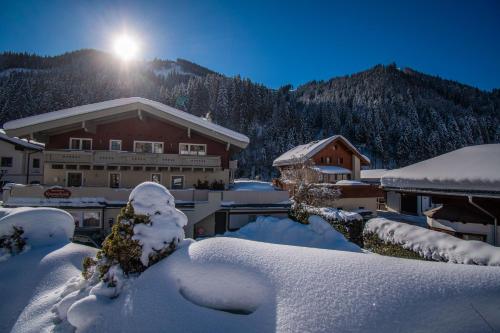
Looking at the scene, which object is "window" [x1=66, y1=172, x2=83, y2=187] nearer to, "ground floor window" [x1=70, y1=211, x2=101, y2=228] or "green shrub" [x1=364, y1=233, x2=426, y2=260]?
"ground floor window" [x1=70, y1=211, x2=101, y2=228]

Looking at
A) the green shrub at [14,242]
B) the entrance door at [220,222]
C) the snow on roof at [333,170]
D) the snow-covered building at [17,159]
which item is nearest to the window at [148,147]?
the entrance door at [220,222]

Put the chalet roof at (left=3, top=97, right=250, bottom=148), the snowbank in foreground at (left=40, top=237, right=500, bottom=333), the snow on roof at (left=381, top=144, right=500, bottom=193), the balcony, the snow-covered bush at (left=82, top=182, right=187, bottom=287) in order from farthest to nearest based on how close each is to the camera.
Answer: the balcony < the chalet roof at (left=3, top=97, right=250, bottom=148) < the snow-covered bush at (left=82, top=182, right=187, bottom=287) < the snow on roof at (left=381, top=144, right=500, bottom=193) < the snowbank in foreground at (left=40, top=237, right=500, bottom=333)

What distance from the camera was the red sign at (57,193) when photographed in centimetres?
1614

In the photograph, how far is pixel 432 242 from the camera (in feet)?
17.3

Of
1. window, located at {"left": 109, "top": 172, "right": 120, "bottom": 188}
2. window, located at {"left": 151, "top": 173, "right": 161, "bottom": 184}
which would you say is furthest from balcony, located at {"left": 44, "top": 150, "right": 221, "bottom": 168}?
window, located at {"left": 109, "top": 172, "right": 120, "bottom": 188}

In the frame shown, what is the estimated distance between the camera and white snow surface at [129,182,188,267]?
17.7 ft

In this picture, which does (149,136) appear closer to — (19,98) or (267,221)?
(267,221)

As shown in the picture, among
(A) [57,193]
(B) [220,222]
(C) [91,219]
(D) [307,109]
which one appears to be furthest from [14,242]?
(D) [307,109]

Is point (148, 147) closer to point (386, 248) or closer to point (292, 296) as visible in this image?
point (386, 248)

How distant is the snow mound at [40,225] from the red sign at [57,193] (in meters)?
7.87

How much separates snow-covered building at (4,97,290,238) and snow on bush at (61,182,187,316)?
36.2 ft

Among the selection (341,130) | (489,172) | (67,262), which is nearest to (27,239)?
(67,262)

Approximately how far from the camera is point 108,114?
19062 millimetres

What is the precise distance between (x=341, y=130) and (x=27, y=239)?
9363cm
